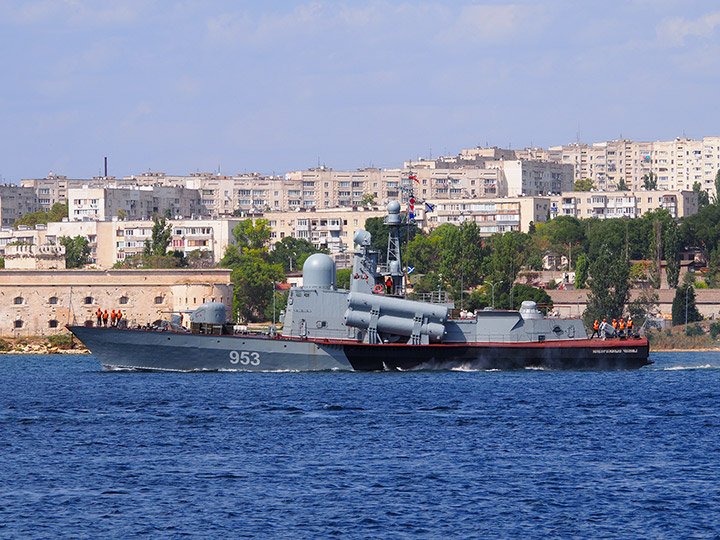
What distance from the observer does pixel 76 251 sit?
12794 cm

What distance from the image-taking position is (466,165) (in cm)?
18812

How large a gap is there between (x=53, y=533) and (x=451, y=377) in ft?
100

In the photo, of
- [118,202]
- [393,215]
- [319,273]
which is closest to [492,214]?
[118,202]

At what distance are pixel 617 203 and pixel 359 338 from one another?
11423 centimetres

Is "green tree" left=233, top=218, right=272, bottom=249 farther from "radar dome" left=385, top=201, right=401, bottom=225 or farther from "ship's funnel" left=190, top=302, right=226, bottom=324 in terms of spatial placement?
"ship's funnel" left=190, top=302, right=226, bottom=324

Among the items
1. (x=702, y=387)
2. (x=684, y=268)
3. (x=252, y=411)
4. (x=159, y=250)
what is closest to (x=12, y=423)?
(x=252, y=411)

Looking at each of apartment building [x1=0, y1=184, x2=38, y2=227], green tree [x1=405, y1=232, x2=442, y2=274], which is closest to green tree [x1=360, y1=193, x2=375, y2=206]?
green tree [x1=405, y1=232, x2=442, y2=274]

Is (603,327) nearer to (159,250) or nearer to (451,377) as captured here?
(451,377)

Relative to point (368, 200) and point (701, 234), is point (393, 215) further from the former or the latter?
point (368, 200)

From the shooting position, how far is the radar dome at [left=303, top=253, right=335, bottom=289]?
2223 inches

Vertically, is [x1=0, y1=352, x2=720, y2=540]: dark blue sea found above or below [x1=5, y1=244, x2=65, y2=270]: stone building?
below

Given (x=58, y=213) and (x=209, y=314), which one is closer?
(x=209, y=314)

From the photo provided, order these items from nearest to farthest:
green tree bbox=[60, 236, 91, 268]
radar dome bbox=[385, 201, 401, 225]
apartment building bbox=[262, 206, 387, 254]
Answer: radar dome bbox=[385, 201, 401, 225] < green tree bbox=[60, 236, 91, 268] < apartment building bbox=[262, 206, 387, 254]

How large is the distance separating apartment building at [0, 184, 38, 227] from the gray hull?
5331 inches
